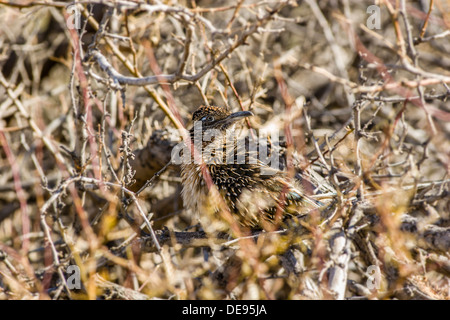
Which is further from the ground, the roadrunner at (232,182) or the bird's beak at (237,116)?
the bird's beak at (237,116)

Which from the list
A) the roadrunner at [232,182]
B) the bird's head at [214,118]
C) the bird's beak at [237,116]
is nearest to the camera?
the roadrunner at [232,182]

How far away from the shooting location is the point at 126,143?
3729 mm

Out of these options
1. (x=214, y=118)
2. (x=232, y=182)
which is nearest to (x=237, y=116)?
(x=214, y=118)

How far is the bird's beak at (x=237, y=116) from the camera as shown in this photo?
16.3 ft

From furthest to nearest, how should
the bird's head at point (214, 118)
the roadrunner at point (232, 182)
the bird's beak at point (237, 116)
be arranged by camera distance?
1. the bird's head at point (214, 118)
2. the bird's beak at point (237, 116)
3. the roadrunner at point (232, 182)

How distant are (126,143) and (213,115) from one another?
178 cm

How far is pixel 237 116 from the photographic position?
5094 millimetres

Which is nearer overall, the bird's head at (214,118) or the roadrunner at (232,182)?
the roadrunner at (232,182)

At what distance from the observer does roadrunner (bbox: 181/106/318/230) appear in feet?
15.2

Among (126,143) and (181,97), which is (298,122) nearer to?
(181,97)

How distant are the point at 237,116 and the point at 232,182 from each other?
2.38ft

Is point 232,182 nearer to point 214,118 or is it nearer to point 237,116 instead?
point 237,116

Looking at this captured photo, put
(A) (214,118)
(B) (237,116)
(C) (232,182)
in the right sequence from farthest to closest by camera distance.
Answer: (A) (214,118)
(B) (237,116)
(C) (232,182)
